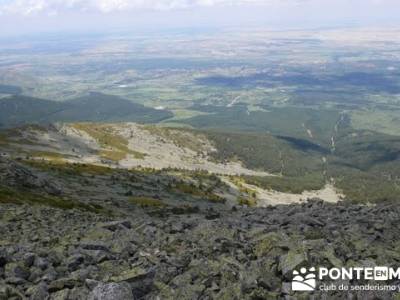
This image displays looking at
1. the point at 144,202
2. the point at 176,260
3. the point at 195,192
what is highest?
the point at 176,260

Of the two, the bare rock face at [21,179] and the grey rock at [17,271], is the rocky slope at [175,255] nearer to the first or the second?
the grey rock at [17,271]

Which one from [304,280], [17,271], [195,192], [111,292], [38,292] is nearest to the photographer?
[111,292]

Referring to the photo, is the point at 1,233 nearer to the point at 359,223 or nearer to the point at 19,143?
the point at 359,223

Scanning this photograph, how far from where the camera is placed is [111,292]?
1617 centimetres

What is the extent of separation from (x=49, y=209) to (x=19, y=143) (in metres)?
114

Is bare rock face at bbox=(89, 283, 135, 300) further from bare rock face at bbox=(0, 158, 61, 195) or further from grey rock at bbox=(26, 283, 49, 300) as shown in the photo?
bare rock face at bbox=(0, 158, 61, 195)

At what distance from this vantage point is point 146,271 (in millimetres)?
18688

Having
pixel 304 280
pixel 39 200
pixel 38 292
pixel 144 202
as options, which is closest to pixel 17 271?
pixel 38 292

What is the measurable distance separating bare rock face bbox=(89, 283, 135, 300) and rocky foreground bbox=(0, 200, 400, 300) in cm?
3

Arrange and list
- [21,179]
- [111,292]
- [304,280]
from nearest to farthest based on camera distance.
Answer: [111,292]
[304,280]
[21,179]

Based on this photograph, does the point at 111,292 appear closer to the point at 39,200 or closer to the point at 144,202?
the point at 39,200

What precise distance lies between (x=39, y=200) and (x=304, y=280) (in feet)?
135

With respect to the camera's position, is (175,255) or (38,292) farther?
(175,255)

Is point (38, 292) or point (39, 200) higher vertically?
point (38, 292)
